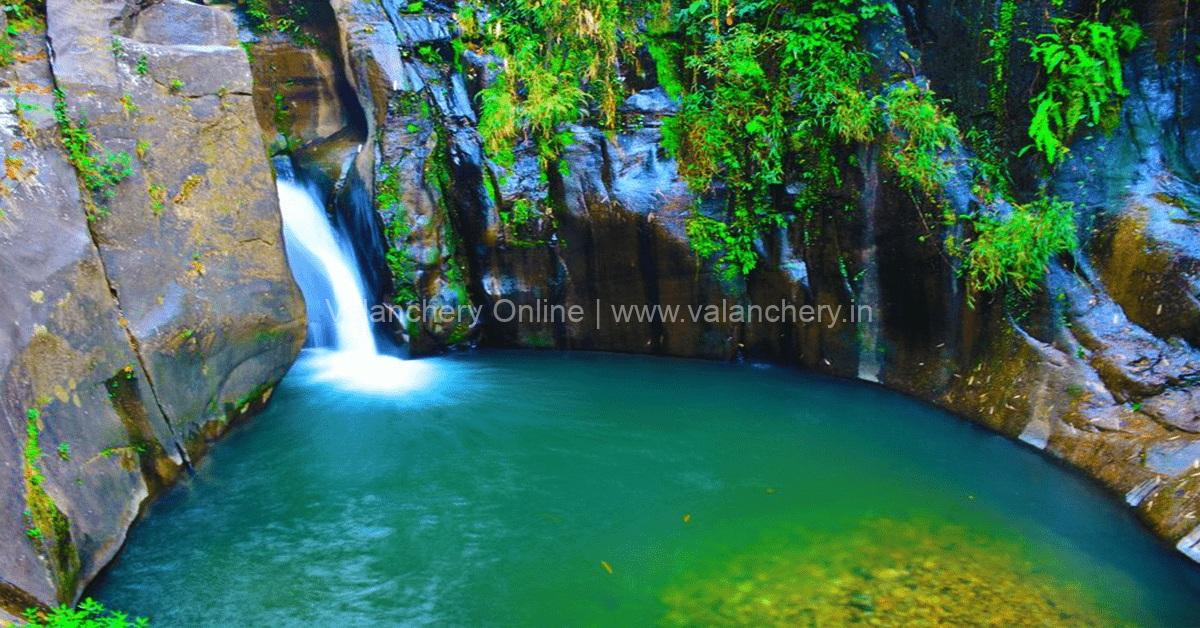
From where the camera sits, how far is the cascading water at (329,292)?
28.5 feet

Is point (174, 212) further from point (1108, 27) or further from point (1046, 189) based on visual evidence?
point (1108, 27)

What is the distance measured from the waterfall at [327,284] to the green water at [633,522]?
1513 mm

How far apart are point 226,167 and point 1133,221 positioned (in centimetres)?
782

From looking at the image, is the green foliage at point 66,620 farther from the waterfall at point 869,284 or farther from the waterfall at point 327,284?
the waterfall at point 869,284

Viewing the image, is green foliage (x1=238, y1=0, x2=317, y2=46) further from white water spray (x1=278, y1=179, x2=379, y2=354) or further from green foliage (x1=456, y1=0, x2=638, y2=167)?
green foliage (x1=456, y1=0, x2=638, y2=167)

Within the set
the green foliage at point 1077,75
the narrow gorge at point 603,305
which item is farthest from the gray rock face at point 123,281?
the green foliage at point 1077,75

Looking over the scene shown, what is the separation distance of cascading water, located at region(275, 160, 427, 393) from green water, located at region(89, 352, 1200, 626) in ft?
4.26

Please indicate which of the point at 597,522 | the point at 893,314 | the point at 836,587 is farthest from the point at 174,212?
Result: the point at 893,314

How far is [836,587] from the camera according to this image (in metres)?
4.34

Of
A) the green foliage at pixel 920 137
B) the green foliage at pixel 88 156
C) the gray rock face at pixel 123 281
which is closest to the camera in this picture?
the gray rock face at pixel 123 281

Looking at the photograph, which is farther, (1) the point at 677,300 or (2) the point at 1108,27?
(1) the point at 677,300

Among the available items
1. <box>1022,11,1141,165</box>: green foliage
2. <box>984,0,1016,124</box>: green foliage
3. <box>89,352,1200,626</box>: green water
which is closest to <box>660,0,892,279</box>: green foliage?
<box>984,0,1016,124</box>: green foliage

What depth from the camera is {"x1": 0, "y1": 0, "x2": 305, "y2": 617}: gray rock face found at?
408 centimetres

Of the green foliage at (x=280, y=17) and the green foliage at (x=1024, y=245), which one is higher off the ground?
the green foliage at (x=280, y=17)
